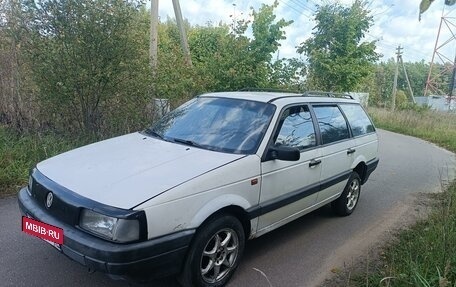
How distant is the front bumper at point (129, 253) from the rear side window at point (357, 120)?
11.0 feet

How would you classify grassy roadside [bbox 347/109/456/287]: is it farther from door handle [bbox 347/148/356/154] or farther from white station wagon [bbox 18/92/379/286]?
door handle [bbox 347/148/356/154]

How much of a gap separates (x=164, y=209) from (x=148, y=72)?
528 centimetres

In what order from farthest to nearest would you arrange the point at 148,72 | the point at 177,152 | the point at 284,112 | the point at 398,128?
the point at 398,128 → the point at 148,72 → the point at 284,112 → the point at 177,152

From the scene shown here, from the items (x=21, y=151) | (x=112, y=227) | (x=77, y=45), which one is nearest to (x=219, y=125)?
(x=112, y=227)

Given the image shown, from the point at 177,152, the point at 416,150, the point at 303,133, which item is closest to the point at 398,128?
the point at 416,150

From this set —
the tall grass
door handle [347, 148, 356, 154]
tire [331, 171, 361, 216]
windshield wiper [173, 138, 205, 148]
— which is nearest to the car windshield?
windshield wiper [173, 138, 205, 148]

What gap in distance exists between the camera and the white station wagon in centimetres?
265

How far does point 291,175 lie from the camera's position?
3.92 metres

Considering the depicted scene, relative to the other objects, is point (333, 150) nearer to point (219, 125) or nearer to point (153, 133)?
point (219, 125)

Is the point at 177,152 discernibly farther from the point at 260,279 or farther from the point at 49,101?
the point at 49,101

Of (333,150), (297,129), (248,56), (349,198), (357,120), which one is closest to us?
(297,129)

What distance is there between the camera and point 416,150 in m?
12.3

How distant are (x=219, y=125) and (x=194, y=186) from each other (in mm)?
1186


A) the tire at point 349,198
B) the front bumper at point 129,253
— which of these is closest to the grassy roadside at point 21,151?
the front bumper at point 129,253
